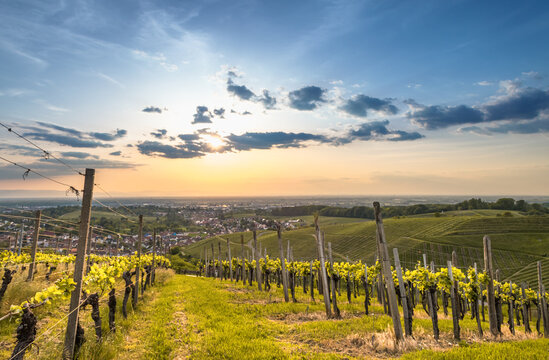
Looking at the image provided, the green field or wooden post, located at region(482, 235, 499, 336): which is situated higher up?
wooden post, located at region(482, 235, 499, 336)

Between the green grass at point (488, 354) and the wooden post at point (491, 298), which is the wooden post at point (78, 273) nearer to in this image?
the green grass at point (488, 354)

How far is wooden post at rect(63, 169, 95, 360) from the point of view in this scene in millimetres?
7263

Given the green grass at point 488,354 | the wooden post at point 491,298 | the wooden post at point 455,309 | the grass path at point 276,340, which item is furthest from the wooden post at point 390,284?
the wooden post at point 491,298

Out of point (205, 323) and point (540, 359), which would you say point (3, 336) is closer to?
point (205, 323)

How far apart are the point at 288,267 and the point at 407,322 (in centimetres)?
1510

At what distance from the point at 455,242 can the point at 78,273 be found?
7594 cm

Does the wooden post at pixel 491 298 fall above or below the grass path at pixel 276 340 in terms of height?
above

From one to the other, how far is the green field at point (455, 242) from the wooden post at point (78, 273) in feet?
183

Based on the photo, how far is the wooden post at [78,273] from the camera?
7263mm

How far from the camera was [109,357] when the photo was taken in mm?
7867

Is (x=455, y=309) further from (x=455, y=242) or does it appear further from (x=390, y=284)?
(x=455, y=242)

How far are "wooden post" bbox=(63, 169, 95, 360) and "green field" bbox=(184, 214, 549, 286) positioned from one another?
5577 centimetres

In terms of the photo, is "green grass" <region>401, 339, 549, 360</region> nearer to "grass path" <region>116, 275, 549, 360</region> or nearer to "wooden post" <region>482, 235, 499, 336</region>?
"grass path" <region>116, 275, 549, 360</region>

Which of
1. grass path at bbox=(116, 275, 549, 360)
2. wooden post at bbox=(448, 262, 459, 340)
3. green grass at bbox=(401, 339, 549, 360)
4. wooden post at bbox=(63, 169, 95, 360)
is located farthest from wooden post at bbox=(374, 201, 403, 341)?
wooden post at bbox=(63, 169, 95, 360)
